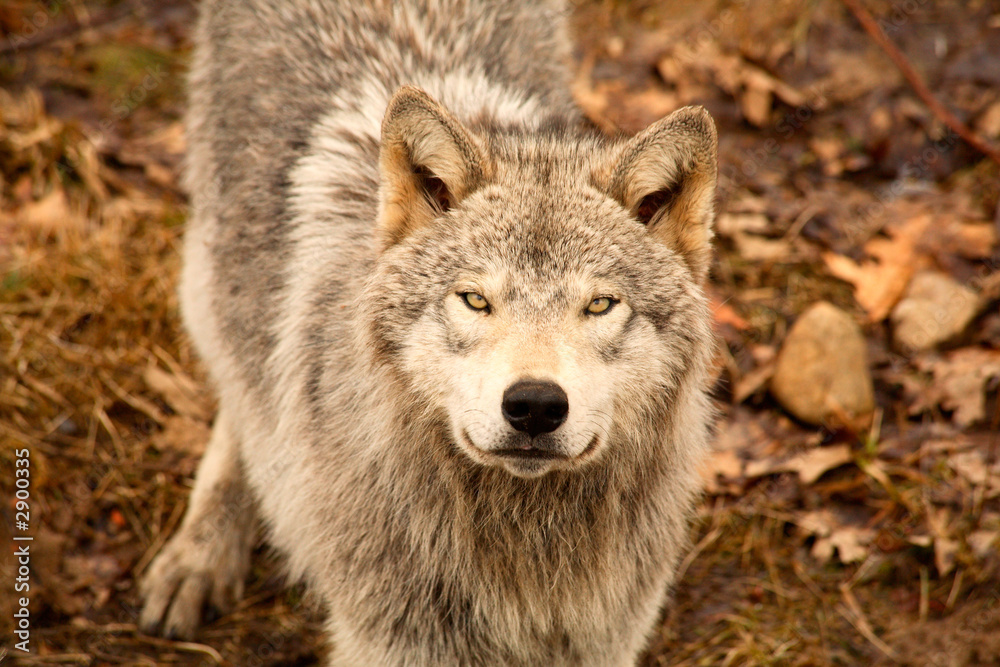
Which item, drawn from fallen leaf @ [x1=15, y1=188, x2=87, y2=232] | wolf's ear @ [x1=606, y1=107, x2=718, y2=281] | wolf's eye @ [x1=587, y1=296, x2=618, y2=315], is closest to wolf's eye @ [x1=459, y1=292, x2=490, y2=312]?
wolf's eye @ [x1=587, y1=296, x2=618, y2=315]

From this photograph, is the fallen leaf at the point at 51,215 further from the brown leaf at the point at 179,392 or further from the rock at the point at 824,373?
the rock at the point at 824,373

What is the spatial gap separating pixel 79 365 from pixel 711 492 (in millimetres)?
3702

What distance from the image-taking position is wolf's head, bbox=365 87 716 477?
8.21 feet

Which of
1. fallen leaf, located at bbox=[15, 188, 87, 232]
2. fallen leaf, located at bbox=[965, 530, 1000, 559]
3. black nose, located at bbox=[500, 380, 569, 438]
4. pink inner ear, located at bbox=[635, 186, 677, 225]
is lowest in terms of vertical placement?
fallen leaf, located at bbox=[965, 530, 1000, 559]

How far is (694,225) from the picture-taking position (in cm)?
295

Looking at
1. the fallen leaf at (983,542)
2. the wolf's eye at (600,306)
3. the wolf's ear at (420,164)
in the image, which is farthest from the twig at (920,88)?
the wolf's ear at (420,164)

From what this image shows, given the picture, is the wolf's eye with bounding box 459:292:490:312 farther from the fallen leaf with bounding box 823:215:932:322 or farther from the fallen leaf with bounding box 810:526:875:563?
the fallen leaf with bounding box 823:215:932:322

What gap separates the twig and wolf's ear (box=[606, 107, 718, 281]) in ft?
11.3

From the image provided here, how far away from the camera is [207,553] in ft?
13.6

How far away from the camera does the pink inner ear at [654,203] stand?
2982mm

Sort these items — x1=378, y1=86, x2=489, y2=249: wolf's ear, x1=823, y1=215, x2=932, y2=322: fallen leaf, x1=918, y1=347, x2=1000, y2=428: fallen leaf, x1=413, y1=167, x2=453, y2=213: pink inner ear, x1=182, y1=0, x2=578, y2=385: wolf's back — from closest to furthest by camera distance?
1. x1=378, y1=86, x2=489, y2=249: wolf's ear
2. x1=413, y1=167, x2=453, y2=213: pink inner ear
3. x1=182, y1=0, x2=578, y2=385: wolf's back
4. x1=918, y1=347, x2=1000, y2=428: fallen leaf
5. x1=823, y1=215, x2=932, y2=322: fallen leaf

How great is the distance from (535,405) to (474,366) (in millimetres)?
285

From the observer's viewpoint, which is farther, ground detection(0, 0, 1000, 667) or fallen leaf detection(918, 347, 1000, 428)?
fallen leaf detection(918, 347, 1000, 428)

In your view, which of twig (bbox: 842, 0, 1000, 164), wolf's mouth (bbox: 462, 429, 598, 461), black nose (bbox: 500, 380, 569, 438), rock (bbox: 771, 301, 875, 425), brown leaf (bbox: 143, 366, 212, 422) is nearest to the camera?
black nose (bbox: 500, 380, 569, 438)
